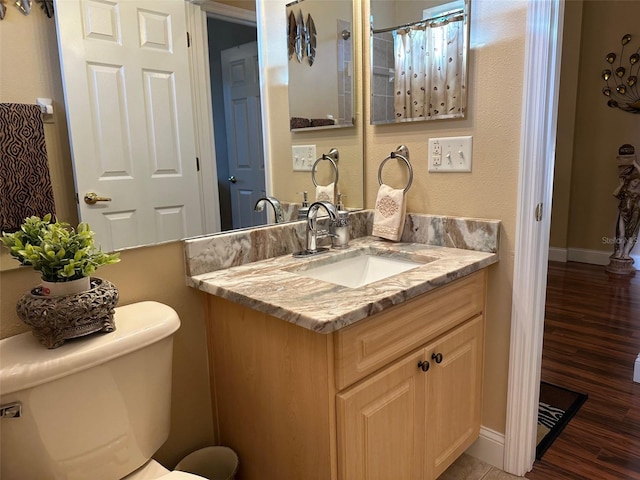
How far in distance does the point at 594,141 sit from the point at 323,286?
4.28 meters

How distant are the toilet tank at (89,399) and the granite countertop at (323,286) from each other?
194 mm

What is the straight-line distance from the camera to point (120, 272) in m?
1.17

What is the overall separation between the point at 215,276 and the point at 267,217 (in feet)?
1.08

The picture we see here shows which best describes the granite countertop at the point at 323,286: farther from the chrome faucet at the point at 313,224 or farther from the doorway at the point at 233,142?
the doorway at the point at 233,142

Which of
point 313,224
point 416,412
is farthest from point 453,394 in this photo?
point 313,224

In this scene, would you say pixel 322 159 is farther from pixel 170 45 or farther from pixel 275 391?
pixel 275 391

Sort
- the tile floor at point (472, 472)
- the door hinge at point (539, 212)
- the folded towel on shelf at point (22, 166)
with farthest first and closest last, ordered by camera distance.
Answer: the tile floor at point (472, 472), the door hinge at point (539, 212), the folded towel on shelf at point (22, 166)

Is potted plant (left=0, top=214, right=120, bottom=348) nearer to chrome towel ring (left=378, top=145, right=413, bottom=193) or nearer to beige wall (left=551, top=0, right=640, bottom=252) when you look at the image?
chrome towel ring (left=378, top=145, right=413, bottom=193)

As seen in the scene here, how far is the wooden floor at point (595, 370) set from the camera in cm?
170

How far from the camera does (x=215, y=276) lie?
4.27 feet

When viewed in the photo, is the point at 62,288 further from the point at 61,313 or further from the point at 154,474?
the point at 154,474

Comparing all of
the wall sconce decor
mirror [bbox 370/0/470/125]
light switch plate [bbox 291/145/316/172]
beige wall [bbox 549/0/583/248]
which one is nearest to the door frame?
mirror [bbox 370/0/470/125]

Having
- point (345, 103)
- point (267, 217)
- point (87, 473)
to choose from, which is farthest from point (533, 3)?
point (87, 473)

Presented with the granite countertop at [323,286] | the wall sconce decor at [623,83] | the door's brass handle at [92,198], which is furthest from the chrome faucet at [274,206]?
the wall sconce decor at [623,83]
